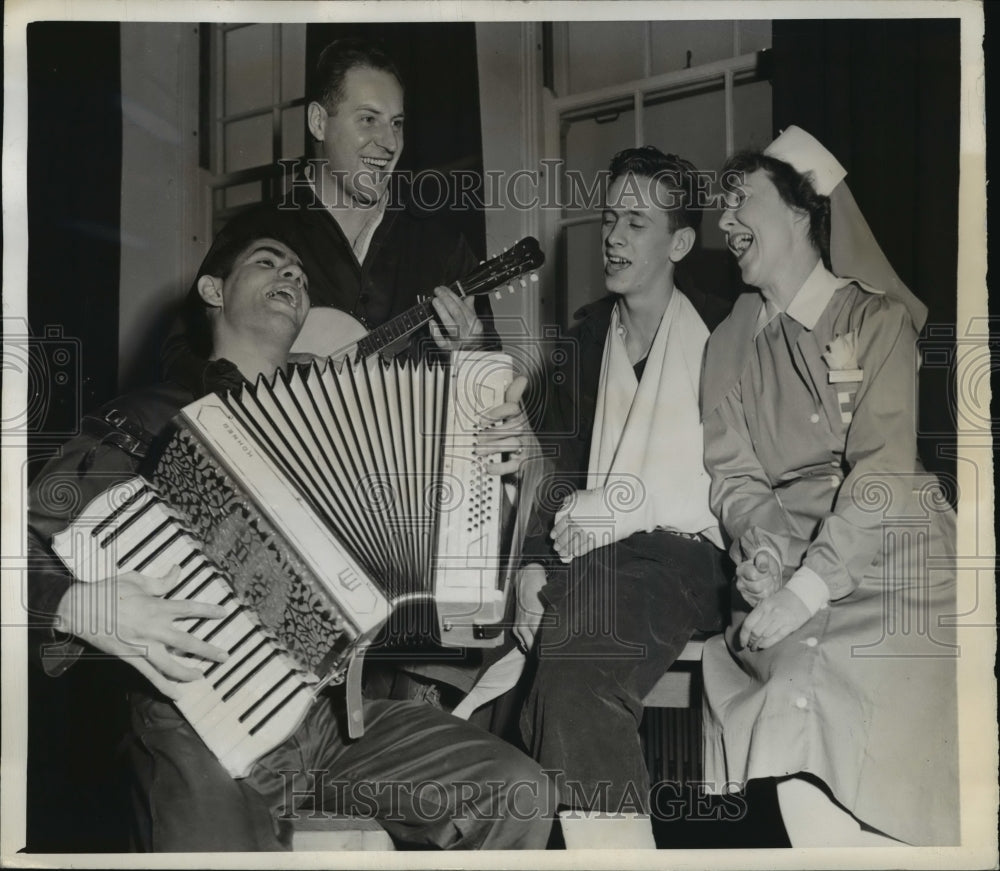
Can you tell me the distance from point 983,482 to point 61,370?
2.43 meters

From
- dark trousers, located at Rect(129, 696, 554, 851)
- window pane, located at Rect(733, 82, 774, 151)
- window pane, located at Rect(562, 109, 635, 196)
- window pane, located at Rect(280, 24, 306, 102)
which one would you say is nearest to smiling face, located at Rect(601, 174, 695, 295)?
window pane, located at Rect(562, 109, 635, 196)

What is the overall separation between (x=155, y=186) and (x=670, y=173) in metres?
1.38

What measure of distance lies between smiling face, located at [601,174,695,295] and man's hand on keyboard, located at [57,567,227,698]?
4.30 feet

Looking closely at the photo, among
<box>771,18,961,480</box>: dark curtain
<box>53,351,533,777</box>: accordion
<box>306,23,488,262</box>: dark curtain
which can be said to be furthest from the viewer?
<box>306,23,488,262</box>: dark curtain

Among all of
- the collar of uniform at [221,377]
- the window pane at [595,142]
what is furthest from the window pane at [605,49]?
the collar of uniform at [221,377]

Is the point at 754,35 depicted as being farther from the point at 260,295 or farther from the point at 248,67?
the point at 260,295

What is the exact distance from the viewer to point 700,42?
288cm

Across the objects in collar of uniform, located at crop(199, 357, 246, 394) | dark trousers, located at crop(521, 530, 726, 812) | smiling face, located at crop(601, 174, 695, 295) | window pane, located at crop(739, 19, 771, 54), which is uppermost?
window pane, located at crop(739, 19, 771, 54)

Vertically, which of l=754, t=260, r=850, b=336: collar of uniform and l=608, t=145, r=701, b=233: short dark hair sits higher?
l=608, t=145, r=701, b=233: short dark hair

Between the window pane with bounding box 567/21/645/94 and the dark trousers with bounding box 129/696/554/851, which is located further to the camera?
the window pane with bounding box 567/21/645/94

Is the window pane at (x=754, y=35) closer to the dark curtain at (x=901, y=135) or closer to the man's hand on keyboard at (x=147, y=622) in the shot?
the dark curtain at (x=901, y=135)

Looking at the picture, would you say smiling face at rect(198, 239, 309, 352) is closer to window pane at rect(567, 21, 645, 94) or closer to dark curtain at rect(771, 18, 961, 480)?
window pane at rect(567, 21, 645, 94)

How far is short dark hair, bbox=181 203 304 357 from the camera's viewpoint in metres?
2.86

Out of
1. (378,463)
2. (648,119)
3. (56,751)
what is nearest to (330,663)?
(378,463)
